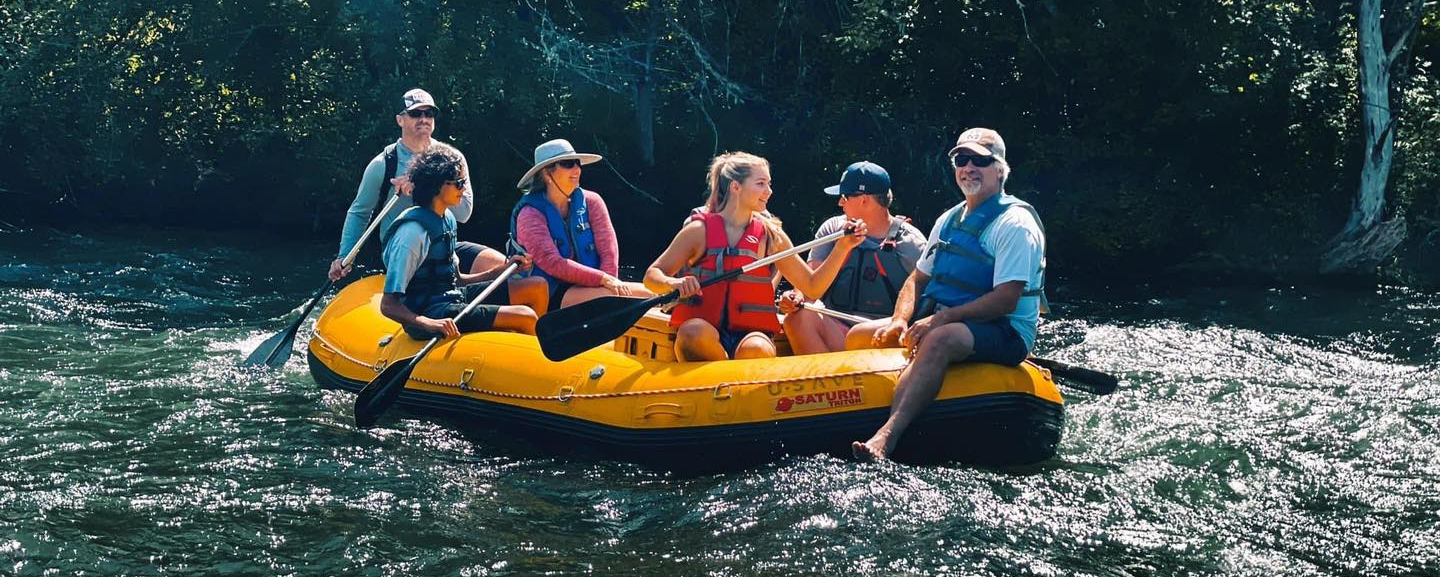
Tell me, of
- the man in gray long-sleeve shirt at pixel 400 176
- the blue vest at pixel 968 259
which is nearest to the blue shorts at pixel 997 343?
the blue vest at pixel 968 259

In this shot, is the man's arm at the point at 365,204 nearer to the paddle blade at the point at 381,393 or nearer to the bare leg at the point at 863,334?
the paddle blade at the point at 381,393

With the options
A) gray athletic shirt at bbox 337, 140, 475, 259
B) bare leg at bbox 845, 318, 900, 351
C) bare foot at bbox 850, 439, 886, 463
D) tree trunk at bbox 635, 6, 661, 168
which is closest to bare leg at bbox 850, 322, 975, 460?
bare foot at bbox 850, 439, 886, 463

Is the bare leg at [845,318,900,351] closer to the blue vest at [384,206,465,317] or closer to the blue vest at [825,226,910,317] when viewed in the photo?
the blue vest at [825,226,910,317]

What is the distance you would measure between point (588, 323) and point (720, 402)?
2.33 ft

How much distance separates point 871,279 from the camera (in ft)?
20.9

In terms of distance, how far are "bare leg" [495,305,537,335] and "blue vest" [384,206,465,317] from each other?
24 centimetres

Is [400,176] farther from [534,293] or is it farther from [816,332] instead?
[816,332]

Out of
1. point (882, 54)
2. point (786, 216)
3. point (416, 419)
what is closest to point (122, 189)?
point (786, 216)

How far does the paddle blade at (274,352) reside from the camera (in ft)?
25.2

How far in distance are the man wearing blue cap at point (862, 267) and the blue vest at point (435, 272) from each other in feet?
5.18

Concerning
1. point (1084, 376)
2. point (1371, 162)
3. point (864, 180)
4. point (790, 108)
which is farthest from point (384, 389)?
point (1371, 162)

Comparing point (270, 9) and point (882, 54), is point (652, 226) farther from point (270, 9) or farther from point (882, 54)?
point (270, 9)

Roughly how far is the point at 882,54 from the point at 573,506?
7.46 meters

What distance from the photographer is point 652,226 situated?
13.0 m
